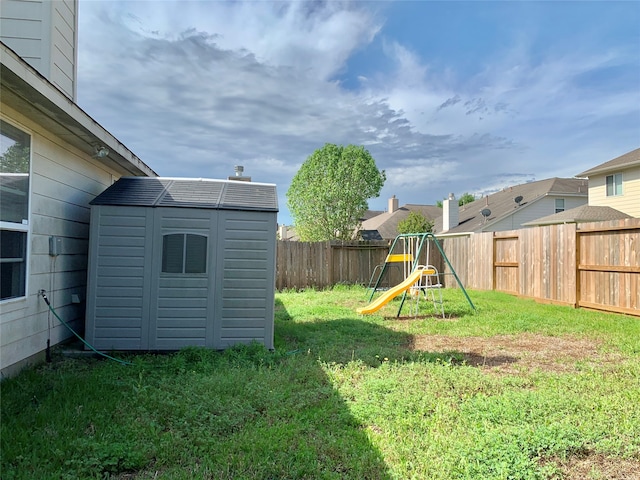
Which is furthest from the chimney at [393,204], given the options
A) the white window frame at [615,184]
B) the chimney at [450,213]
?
the white window frame at [615,184]

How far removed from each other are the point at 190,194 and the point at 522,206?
1916 centimetres

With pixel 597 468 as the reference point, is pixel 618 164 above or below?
above

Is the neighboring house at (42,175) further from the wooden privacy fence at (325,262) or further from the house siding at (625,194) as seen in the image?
the house siding at (625,194)

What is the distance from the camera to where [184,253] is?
4.68m

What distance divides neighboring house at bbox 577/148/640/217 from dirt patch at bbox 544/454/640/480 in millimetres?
15577

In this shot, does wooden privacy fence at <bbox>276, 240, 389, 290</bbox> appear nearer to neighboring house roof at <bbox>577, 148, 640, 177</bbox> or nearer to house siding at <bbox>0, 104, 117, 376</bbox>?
house siding at <bbox>0, 104, 117, 376</bbox>

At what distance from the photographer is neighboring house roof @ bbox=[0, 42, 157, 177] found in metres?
2.90

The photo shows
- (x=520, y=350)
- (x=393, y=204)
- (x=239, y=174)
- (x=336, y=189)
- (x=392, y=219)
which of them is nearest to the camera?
(x=520, y=350)

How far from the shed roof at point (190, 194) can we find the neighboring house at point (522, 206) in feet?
57.3

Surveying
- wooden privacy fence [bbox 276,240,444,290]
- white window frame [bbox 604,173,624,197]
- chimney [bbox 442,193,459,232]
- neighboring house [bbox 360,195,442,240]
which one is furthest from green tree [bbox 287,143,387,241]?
white window frame [bbox 604,173,624,197]

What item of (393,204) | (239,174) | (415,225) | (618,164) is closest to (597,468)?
(239,174)

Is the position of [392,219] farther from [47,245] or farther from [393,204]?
[47,245]

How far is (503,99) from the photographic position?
12758mm

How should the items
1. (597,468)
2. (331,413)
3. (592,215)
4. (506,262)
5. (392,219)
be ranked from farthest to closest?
1. (392,219)
2. (592,215)
3. (506,262)
4. (331,413)
5. (597,468)
